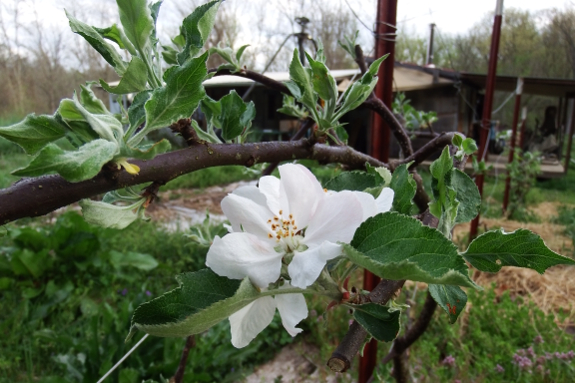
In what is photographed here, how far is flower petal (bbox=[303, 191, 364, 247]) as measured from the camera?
0.95ft

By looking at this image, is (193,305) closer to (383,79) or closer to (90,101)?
(90,101)

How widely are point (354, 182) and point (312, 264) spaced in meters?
0.17

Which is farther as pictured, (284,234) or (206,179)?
(206,179)

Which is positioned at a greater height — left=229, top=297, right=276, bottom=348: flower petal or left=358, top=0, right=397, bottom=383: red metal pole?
left=358, top=0, right=397, bottom=383: red metal pole

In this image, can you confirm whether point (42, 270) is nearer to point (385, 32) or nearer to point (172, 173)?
point (385, 32)

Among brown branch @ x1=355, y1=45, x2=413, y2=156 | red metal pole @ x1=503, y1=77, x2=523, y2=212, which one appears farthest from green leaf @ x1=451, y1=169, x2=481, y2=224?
red metal pole @ x1=503, y1=77, x2=523, y2=212

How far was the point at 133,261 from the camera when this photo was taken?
3221mm

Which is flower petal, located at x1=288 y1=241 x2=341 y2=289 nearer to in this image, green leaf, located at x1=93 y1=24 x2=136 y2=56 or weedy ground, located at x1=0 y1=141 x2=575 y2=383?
green leaf, located at x1=93 y1=24 x2=136 y2=56

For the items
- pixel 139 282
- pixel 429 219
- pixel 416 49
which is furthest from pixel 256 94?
pixel 429 219

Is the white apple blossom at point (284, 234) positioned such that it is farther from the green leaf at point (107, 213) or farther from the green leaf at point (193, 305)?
the green leaf at point (107, 213)

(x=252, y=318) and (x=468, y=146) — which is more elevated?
(x=468, y=146)

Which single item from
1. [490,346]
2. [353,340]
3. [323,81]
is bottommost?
[490,346]

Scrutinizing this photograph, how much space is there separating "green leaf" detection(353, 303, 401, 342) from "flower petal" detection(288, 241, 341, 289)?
0.06 meters

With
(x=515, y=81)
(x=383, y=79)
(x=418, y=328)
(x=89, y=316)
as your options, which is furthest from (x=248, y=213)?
(x=515, y=81)
